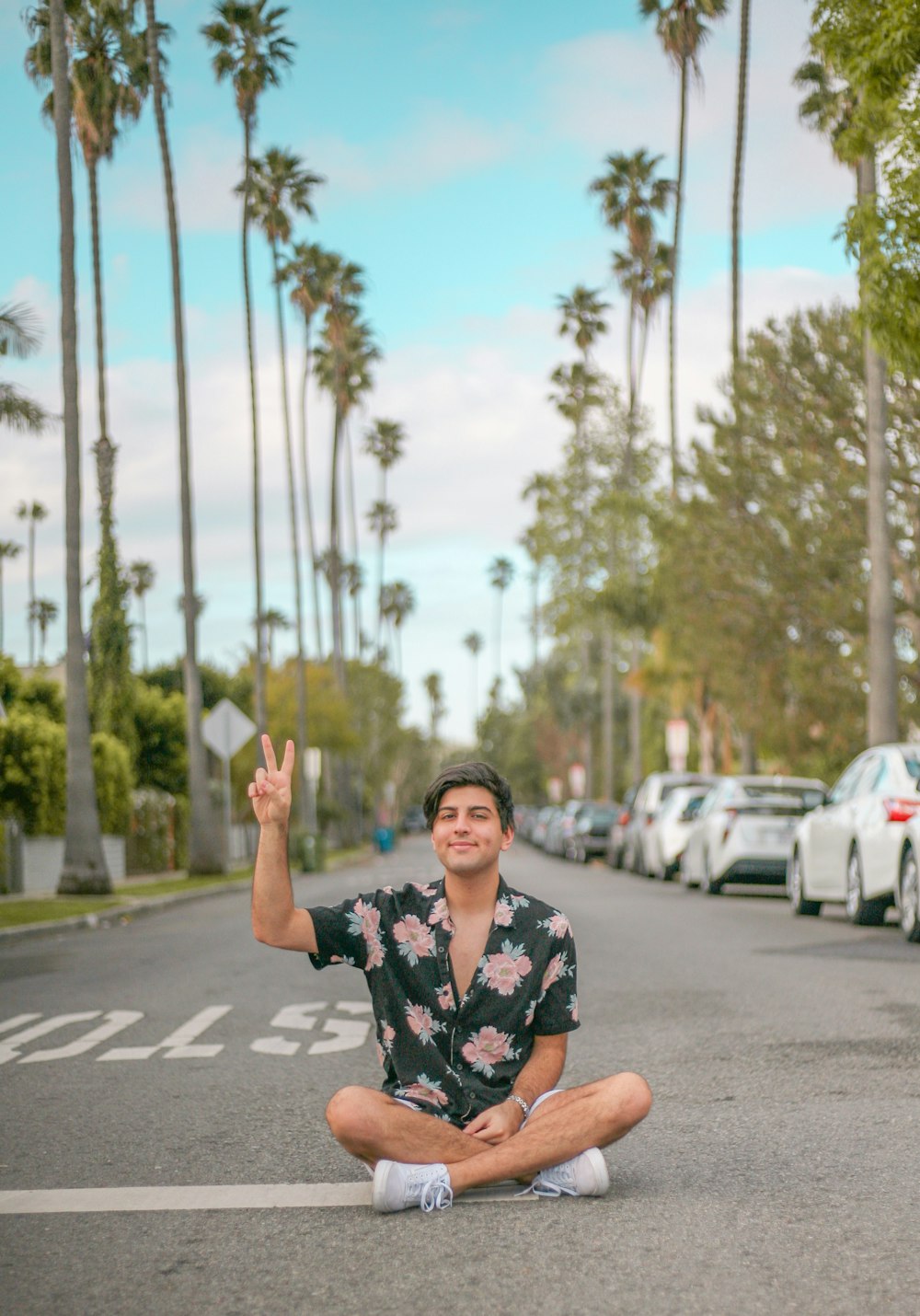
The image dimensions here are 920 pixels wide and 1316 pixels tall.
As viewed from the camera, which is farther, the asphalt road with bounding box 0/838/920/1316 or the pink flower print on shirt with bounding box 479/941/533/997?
the pink flower print on shirt with bounding box 479/941/533/997

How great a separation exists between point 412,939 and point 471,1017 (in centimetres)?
30

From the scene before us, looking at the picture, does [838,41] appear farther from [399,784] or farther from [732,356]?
[399,784]

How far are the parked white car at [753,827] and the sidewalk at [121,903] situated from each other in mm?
7764

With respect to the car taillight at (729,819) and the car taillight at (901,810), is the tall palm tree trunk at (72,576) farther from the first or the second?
the car taillight at (901,810)

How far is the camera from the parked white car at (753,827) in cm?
2342

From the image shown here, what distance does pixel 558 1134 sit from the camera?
217 inches

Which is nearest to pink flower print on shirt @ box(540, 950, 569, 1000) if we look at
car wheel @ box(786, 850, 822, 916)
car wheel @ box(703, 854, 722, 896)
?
car wheel @ box(786, 850, 822, 916)

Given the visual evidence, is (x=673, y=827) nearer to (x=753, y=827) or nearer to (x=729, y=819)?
(x=729, y=819)

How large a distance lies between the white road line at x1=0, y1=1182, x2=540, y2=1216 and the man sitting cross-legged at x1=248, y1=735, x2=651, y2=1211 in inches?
9.0

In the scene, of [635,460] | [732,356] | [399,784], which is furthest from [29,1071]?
[399,784]

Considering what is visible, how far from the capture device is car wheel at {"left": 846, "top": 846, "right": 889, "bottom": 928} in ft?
55.9

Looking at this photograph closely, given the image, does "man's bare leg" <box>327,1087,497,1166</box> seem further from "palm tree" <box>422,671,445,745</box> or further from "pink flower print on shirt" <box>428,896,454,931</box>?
"palm tree" <box>422,671,445,745</box>

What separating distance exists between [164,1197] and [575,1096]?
4.46 ft

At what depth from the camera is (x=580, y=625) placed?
246ft
